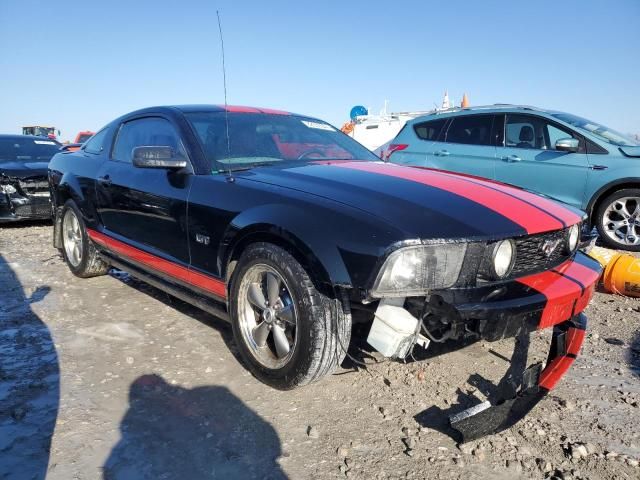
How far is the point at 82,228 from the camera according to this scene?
4.30m

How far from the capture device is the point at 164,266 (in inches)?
125

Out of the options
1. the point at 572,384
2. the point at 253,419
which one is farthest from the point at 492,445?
the point at 253,419

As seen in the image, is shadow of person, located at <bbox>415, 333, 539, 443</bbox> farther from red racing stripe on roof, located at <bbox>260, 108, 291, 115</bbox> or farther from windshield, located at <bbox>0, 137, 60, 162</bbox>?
windshield, located at <bbox>0, 137, 60, 162</bbox>

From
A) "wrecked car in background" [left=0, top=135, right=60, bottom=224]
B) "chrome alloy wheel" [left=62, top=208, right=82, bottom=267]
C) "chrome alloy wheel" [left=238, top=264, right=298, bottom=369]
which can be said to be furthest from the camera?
"wrecked car in background" [left=0, top=135, right=60, bottom=224]

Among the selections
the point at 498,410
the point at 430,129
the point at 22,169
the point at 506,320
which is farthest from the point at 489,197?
the point at 22,169

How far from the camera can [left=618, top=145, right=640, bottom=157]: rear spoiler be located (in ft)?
17.5

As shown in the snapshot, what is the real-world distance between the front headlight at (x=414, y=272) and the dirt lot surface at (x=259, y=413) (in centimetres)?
67

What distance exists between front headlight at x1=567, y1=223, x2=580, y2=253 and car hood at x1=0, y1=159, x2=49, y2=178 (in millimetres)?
7278

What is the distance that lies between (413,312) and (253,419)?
91cm

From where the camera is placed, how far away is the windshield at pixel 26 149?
789cm

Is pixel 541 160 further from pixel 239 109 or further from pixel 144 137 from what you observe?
pixel 144 137

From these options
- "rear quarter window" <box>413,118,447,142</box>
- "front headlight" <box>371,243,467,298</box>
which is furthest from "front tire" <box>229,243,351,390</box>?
"rear quarter window" <box>413,118,447,142</box>

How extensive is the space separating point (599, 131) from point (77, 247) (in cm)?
581

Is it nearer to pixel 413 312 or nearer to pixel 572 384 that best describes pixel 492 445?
pixel 413 312
